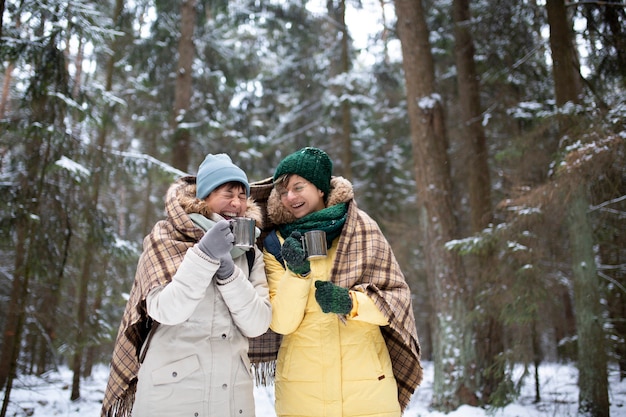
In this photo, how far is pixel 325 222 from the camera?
2.92 meters

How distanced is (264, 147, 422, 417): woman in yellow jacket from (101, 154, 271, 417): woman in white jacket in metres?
0.28

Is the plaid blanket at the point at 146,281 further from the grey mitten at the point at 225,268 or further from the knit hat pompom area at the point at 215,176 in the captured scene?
the grey mitten at the point at 225,268

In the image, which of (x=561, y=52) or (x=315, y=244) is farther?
(x=561, y=52)

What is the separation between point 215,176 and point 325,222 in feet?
2.33

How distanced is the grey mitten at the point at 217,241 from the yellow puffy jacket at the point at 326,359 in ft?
1.68

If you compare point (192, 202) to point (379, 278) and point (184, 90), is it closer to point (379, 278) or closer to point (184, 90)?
point (379, 278)

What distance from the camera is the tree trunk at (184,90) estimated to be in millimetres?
10102

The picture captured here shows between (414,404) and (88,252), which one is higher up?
(88,252)

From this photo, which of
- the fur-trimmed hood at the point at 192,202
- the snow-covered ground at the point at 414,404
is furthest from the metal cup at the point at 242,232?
the snow-covered ground at the point at 414,404

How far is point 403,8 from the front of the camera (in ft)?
26.5

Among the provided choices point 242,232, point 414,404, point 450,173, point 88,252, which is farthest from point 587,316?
point 88,252

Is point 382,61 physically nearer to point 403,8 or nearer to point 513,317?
point 403,8

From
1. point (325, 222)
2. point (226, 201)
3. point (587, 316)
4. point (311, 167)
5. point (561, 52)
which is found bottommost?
point (587, 316)

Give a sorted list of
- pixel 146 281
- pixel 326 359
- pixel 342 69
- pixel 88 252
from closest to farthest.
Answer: pixel 146 281, pixel 326 359, pixel 88 252, pixel 342 69
